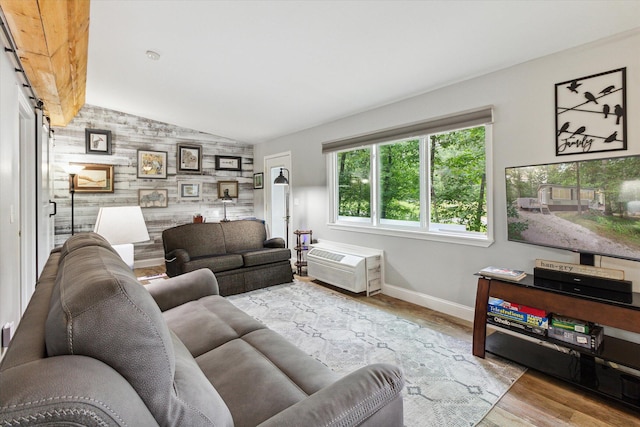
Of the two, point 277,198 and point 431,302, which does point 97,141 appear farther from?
point 431,302

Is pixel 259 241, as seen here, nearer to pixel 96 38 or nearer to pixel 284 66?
pixel 284 66

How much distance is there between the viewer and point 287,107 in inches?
165

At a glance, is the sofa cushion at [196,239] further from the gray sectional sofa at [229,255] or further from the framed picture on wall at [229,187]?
the framed picture on wall at [229,187]

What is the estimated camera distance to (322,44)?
8.57 ft

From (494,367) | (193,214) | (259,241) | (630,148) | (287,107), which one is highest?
(287,107)

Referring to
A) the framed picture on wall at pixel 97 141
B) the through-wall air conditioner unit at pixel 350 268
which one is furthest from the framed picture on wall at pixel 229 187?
the through-wall air conditioner unit at pixel 350 268

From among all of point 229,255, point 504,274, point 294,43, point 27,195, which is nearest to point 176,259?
point 229,255

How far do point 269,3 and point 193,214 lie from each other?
184 inches

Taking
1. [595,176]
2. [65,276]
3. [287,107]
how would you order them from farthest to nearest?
[287,107]
[595,176]
[65,276]

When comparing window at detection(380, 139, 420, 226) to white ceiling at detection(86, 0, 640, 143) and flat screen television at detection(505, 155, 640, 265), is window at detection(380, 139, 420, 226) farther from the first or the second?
flat screen television at detection(505, 155, 640, 265)

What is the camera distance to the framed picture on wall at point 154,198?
5.50 metres

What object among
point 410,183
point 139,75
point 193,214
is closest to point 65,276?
point 410,183

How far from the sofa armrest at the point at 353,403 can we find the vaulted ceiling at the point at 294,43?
2.19 m

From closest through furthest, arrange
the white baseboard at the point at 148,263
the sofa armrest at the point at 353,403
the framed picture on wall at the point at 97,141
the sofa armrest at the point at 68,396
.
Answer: the sofa armrest at the point at 68,396 < the sofa armrest at the point at 353,403 < the framed picture on wall at the point at 97,141 < the white baseboard at the point at 148,263
